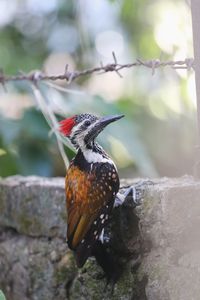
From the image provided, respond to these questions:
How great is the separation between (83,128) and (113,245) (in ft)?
1.13

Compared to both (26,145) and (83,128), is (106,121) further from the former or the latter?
(26,145)

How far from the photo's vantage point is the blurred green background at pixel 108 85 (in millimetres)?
3303

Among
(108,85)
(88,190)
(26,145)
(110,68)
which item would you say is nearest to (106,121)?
(88,190)

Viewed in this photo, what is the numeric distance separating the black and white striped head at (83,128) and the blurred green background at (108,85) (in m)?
0.78

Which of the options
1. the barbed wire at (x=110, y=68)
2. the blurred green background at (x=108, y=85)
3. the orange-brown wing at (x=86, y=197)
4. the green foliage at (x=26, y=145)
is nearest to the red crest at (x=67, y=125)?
the orange-brown wing at (x=86, y=197)

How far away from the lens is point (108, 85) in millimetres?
5855

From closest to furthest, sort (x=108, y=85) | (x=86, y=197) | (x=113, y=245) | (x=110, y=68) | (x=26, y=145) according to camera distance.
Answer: (x=86, y=197) < (x=113, y=245) < (x=110, y=68) < (x=26, y=145) < (x=108, y=85)

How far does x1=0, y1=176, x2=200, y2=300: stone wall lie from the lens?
Result: 183cm

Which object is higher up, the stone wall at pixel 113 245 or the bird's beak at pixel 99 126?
the bird's beak at pixel 99 126

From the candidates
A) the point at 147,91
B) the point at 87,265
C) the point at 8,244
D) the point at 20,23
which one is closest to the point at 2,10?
the point at 20,23

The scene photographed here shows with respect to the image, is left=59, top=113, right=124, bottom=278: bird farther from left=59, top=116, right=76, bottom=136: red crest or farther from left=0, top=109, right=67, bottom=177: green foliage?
left=0, top=109, right=67, bottom=177: green foliage

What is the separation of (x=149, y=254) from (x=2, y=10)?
12.5ft

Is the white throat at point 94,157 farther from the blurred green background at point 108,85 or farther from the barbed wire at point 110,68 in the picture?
the blurred green background at point 108,85

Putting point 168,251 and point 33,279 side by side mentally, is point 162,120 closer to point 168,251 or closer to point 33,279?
point 33,279
